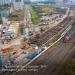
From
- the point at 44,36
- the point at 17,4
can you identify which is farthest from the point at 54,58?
the point at 17,4

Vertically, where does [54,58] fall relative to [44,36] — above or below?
below

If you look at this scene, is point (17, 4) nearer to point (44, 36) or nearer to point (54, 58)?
point (44, 36)

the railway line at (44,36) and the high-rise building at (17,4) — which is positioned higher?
the high-rise building at (17,4)

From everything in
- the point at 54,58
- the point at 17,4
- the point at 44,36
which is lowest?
the point at 54,58

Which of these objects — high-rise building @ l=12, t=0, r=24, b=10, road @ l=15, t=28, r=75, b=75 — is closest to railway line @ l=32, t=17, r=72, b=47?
road @ l=15, t=28, r=75, b=75

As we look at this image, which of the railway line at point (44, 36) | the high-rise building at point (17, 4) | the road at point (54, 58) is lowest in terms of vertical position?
the road at point (54, 58)

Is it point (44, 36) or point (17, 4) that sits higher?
point (17, 4)

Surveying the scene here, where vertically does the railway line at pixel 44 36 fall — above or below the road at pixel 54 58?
above

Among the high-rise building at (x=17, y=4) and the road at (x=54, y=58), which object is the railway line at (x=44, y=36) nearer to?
the road at (x=54, y=58)

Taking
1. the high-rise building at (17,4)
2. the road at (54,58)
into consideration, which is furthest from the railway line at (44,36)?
the high-rise building at (17,4)
